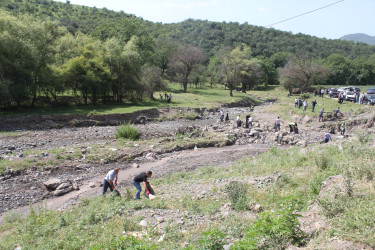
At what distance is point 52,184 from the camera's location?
13.6 metres

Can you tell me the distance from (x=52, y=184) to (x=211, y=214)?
9.37 metres

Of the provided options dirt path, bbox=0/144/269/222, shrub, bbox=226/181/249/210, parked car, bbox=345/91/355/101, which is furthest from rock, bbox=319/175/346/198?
parked car, bbox=345/91/355/101

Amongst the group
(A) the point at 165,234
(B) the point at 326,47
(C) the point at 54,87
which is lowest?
(A) the point at 165,234

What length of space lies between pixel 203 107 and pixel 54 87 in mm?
19273

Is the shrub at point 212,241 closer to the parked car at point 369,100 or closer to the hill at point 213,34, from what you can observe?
the parked car at point 369,100

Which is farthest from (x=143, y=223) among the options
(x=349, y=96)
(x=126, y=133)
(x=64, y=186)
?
(x=349, y=96)

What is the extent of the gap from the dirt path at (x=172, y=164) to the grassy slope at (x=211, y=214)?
209 cm

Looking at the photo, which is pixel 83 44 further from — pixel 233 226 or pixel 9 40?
pixel 233 226

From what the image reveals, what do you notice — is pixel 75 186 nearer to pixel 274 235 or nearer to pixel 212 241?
pixel 212 241

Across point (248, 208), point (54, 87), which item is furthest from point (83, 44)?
point (248, 208)

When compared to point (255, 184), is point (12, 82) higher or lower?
higher

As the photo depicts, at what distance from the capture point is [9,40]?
2398cm

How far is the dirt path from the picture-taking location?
12609 millimetres

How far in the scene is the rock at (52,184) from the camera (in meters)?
13.6
